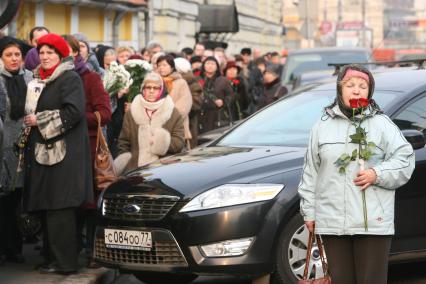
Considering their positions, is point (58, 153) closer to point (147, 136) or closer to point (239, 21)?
point (147, 136)

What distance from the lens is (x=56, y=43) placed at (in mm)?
9219

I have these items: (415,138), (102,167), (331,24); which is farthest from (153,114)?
(331,24)

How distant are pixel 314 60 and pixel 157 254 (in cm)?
1646

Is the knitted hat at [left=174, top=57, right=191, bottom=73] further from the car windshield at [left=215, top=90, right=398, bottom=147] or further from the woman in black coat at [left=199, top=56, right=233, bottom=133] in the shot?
the car windshield at [left=215, top=90, right=398, bottom=147]

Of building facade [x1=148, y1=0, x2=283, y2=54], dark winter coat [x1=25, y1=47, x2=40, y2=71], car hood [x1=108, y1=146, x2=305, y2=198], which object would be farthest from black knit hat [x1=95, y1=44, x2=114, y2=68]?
building facade [x1=148, y1=0, x2=283, y2=54]

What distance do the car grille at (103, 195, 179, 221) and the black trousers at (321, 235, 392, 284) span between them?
6.44 ft

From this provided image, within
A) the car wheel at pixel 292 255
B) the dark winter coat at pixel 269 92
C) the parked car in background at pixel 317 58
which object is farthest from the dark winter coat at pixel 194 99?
the parked car in background at pixel 317 58

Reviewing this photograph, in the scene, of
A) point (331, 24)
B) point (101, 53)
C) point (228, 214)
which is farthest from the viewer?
point (331, 24)

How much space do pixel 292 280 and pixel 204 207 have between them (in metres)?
0.79

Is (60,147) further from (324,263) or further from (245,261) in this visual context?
(324,263)

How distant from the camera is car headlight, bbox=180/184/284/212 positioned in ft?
26.0

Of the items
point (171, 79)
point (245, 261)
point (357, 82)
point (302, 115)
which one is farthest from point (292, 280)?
point (171, 79)

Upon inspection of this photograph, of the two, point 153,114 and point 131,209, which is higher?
point 153,114

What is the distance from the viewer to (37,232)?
10.1 m
